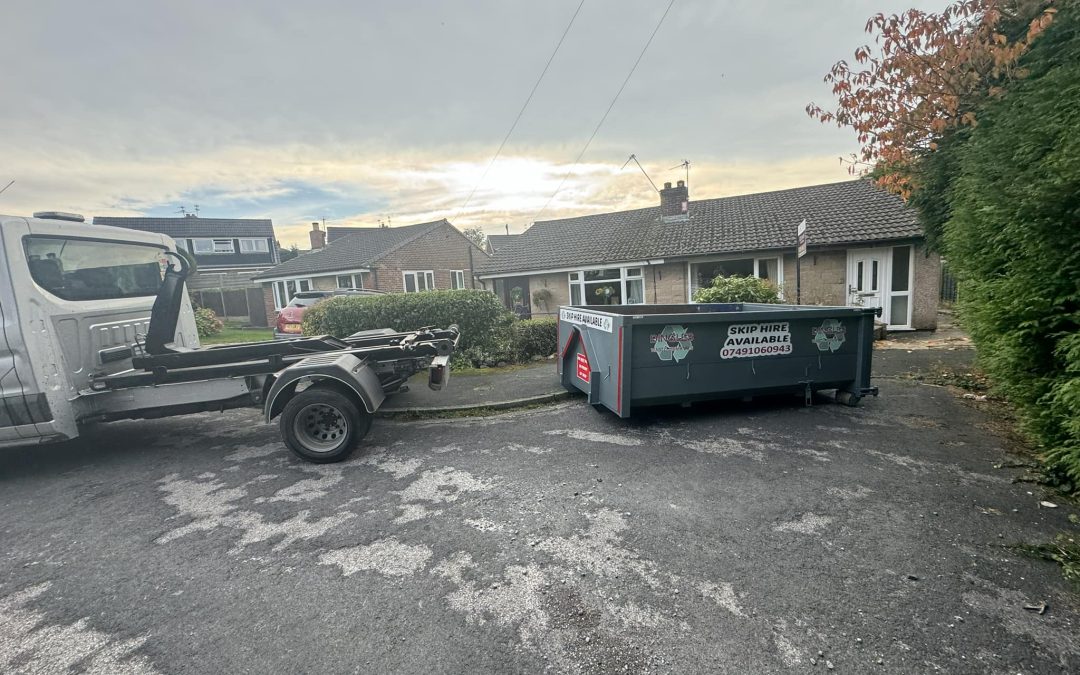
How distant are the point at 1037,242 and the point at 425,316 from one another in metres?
8.62

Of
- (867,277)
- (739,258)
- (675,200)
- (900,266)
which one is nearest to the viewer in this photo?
(900,266)

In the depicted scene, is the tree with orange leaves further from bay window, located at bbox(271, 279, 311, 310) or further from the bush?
bay window, located at bbox(271, 279, 311, 310)

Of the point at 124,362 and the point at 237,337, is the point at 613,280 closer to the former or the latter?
the point at 237,337

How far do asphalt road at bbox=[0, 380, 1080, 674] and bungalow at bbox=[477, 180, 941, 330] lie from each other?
8420mm

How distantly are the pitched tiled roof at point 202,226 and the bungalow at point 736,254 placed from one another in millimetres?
30689

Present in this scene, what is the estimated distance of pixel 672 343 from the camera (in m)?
5.28

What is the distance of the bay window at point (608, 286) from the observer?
16.4m

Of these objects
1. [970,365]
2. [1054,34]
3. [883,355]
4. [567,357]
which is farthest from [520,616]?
[883,355]

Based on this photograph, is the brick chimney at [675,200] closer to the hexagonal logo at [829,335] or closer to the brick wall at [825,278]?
the brick wall at [825,278]

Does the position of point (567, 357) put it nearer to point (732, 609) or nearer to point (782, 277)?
point (732, 609)

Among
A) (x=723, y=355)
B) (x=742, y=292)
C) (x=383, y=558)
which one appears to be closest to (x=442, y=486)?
(x=383, y=558)

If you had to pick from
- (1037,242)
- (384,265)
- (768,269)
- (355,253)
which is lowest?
(768,269)

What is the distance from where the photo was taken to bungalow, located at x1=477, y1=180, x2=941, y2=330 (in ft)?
41.3

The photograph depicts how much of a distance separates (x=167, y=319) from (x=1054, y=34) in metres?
8.55
